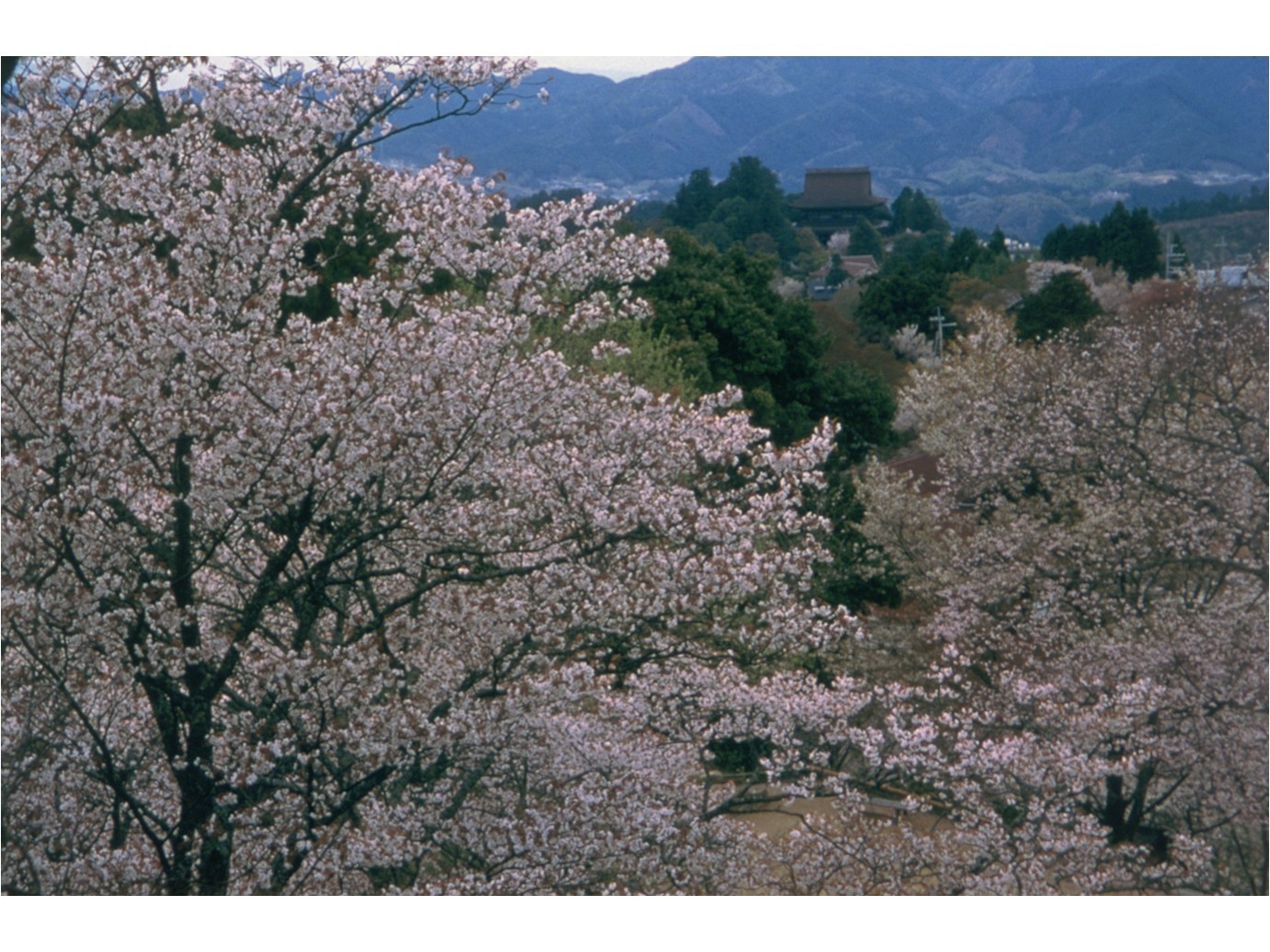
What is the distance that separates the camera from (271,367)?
15.0ft

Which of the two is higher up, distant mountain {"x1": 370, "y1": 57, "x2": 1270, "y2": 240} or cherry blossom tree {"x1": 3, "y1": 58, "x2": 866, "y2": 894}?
distant mountain {"x1": 370, "y1": 57, "x2": 1270, "y2": 240}

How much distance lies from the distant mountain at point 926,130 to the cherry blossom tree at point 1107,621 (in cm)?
93

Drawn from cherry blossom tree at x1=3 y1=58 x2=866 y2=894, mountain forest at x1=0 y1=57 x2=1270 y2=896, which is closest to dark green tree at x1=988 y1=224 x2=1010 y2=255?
mountain forest at x1=0 y1=57 x2=1270 y2=896

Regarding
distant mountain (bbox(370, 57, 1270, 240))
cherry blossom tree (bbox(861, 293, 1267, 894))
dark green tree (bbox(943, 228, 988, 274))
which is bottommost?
cherry blossom tree (bbox(861, 293, 1267, 894))

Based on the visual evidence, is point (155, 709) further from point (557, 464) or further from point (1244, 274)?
point (1244, 274)

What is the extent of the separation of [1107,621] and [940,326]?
5.56m

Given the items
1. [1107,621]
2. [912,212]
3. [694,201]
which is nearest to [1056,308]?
[912,212]

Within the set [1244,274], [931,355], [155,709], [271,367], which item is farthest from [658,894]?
[931,355]

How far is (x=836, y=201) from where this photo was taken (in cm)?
689

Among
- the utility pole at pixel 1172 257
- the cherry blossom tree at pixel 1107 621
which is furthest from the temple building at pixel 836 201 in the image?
the cherry blossom tree at pixel 1107 621

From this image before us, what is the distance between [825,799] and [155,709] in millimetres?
3355

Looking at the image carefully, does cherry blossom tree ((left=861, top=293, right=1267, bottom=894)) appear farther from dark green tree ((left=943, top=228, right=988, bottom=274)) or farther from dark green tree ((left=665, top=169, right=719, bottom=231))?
dark green tree ((left=665, top=169, right=719, bottom=231))

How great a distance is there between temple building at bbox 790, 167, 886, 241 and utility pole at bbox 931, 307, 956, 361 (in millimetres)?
3440

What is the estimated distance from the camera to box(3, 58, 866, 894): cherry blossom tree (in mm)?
4523
